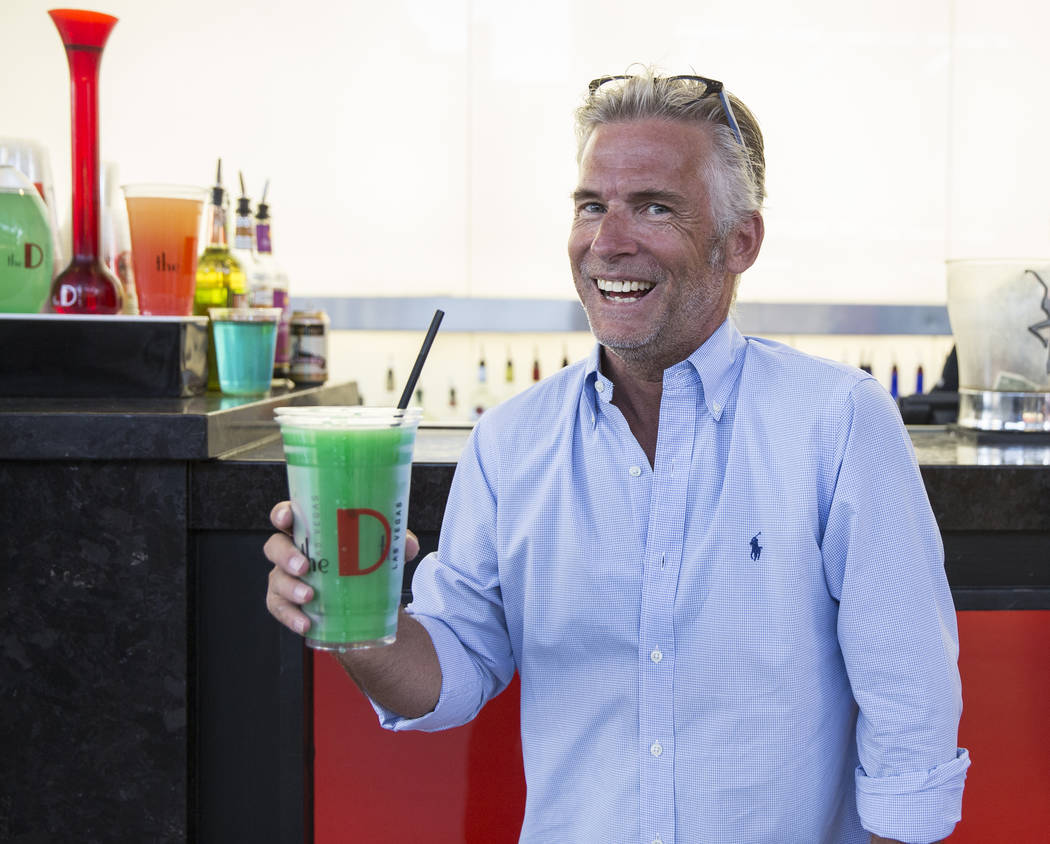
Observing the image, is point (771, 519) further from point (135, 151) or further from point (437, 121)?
point (135, 151)

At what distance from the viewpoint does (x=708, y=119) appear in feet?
3.80

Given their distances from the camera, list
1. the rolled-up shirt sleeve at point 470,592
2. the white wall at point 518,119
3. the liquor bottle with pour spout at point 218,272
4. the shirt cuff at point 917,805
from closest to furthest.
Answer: the shirt cuff at point 917,805, the rolled-up shirt sleeve at point 470,592, the liquor bottle with pour spout at point 218,272, the white wall at point 518,119

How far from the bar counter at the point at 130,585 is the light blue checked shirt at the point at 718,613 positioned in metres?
0.25

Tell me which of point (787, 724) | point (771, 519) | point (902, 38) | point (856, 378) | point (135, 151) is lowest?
point (787, 724)

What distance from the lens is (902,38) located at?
11.8ft

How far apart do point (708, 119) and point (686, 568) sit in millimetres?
477

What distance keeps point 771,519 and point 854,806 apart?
0.33m

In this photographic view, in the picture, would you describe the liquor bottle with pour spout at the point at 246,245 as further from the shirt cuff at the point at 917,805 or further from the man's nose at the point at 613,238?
the shirt cuff at the point at 917,805

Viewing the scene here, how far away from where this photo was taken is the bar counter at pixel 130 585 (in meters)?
1.29

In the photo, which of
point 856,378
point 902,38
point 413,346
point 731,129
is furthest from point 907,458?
point 902,38

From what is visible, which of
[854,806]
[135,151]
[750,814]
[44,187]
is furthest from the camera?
[135,151]

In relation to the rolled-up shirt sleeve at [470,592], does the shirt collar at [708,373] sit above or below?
above

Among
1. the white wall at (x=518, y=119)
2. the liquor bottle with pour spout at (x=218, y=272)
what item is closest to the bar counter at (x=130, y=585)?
the liquor bottle with pour spout at (x=218, y=272)

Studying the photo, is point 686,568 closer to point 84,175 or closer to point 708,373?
point 708,373
